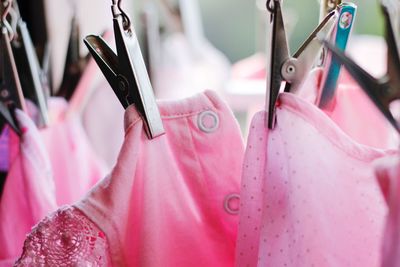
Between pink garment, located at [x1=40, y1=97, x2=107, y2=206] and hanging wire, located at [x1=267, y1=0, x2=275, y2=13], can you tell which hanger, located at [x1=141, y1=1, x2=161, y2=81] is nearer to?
pink garment, located at [x1=40, y1=97, x2=107, y2=206]

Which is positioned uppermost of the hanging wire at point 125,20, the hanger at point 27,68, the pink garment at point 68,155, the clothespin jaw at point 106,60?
the hanging wire at point 125,20

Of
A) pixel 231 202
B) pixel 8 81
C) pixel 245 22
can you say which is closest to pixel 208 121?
pixel 231 202

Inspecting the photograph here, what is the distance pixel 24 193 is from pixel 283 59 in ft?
0.87

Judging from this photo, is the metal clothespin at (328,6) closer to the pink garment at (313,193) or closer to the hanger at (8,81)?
the pink garment at (313,193)

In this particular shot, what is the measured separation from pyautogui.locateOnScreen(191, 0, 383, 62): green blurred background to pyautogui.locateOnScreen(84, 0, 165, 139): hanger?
34.4 inches

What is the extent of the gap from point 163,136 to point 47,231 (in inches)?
4.3

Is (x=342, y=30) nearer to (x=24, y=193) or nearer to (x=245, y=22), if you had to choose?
(x=24, y=193)

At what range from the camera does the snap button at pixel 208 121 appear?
0.42m

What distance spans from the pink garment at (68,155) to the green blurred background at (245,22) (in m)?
0.69

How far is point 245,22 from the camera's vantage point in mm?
1260

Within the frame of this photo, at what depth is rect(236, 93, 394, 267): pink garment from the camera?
36cm

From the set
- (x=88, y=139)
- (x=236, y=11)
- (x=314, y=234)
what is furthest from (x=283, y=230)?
(x=236, y=11)

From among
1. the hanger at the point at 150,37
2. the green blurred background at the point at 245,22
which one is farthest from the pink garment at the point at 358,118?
the green blurred background at the point at 245,22

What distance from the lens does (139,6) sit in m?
1.10
